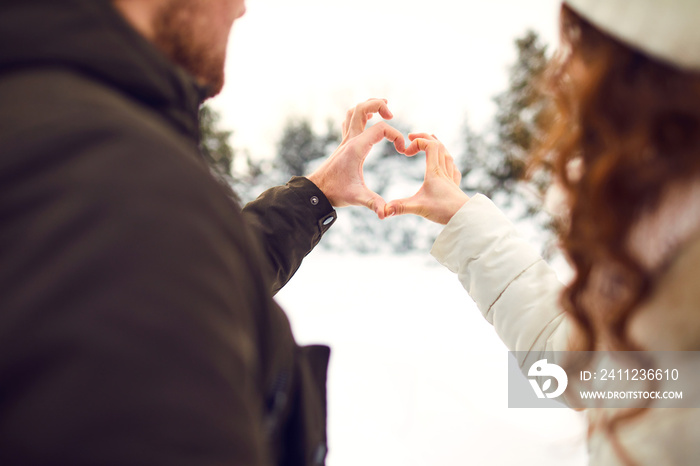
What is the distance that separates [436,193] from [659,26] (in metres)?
0.54

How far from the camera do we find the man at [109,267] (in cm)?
26

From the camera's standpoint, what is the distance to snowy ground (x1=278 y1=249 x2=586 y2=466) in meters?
1.37

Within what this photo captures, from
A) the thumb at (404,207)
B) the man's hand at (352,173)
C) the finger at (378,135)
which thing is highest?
the finger at (378,135)

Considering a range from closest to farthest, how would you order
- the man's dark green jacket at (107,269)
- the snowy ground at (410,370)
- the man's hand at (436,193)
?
the man's dark green jacket at (107,269) → the man's hand at (436,193) → the snowy ground at (410,370)

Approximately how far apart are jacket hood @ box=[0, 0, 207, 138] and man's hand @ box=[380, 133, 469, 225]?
1.99 feet

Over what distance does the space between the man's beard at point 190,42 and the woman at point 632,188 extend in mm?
434

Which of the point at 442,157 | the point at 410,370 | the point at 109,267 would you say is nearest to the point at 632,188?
the point at 109,267

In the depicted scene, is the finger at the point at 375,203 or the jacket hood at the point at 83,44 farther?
the finger at the point at 375,203

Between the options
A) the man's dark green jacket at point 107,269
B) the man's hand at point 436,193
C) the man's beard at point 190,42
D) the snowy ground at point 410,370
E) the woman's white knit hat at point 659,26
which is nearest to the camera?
the man's dark green jacket at point 107,269

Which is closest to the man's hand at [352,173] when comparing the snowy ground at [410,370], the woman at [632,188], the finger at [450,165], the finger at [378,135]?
the finger at [378,135]

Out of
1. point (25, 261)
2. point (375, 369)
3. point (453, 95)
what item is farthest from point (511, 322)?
point (453, 95)

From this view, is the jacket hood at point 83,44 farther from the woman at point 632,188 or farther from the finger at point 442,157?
the finger at point 442,157

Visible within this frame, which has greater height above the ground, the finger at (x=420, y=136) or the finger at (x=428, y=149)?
the finger at (x=420, y=136)

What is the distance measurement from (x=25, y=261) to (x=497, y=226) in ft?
2.43
